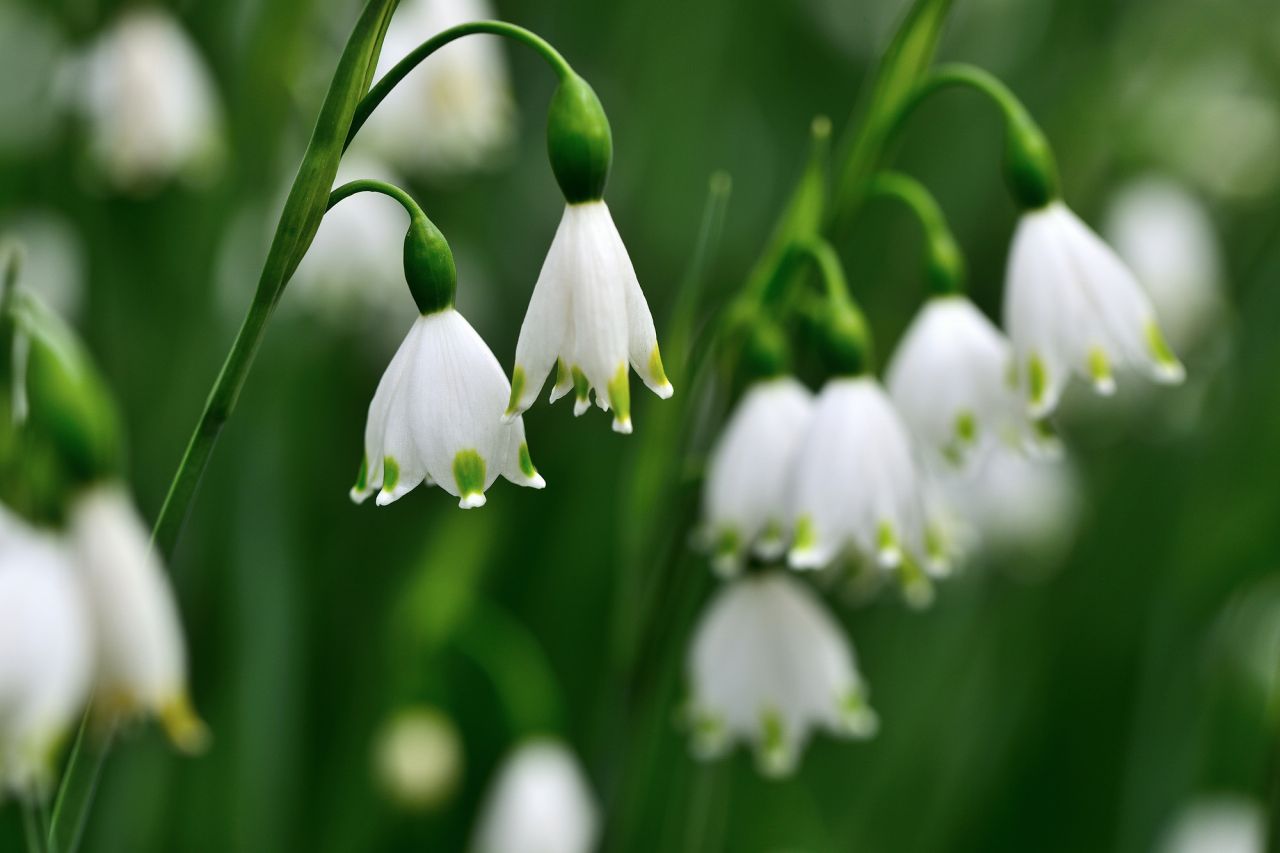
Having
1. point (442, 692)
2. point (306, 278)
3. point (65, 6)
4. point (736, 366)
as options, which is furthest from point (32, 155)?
point (736, 366)

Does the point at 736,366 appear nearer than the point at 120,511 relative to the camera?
No

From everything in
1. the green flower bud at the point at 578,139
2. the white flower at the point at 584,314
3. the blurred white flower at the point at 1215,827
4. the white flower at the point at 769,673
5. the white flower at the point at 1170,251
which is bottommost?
the blurred white flower at the point at 1215,827

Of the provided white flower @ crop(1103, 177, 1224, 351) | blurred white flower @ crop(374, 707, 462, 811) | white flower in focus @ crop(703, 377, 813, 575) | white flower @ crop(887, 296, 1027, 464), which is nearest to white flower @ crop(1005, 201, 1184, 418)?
white flower @ crop(887, 296, 1027, 464)

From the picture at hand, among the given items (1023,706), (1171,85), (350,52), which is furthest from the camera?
(1171,85)

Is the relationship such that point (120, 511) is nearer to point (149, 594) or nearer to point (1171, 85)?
point (149, 594)

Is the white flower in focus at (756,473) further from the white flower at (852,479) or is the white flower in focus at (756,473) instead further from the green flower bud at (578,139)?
the green flower bud at (578,139)

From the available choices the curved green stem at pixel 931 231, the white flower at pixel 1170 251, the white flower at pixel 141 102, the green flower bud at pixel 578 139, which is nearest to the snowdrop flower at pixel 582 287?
the green flower bud at pixel 578 139

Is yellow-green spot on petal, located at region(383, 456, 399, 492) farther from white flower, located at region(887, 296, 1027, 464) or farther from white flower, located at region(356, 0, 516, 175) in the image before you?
white flower, located at region(356, 0, 516, 175)
